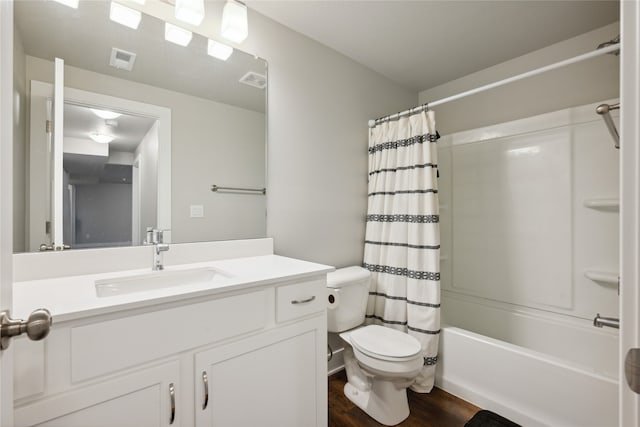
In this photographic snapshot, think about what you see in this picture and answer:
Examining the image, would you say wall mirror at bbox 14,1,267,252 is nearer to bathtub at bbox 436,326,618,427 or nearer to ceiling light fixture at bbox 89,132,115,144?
ceiling light fixture at bbox 89,132,115,144

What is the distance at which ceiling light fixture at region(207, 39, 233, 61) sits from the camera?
5.17 feet

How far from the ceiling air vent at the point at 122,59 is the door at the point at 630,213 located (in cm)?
166

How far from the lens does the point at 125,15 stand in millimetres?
1315

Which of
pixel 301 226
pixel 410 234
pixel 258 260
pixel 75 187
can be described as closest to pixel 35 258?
pixel 75 187

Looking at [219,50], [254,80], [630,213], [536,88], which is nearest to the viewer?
[630,213]

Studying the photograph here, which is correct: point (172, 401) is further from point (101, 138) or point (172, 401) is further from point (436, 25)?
point (436, 25)

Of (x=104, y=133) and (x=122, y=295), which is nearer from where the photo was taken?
(x=122, y=295)

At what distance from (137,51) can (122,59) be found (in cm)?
9

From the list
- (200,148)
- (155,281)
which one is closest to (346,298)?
(155,281)

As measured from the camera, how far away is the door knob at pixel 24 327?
471 millimetres

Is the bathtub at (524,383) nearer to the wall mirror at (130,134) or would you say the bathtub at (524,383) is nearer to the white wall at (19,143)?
the wall mirror at (130,134)

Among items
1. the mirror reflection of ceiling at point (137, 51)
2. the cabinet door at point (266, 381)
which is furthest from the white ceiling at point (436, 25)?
the cabinet door at point (266, 381)

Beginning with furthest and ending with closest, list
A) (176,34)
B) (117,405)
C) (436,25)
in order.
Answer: (436,25) < (176,34) < (117,405)

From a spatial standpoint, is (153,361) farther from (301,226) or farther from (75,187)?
(301,226)
